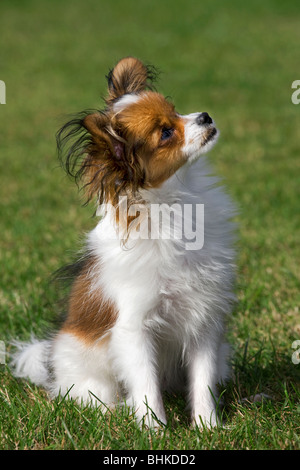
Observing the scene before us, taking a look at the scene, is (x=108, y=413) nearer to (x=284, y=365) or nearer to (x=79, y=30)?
(x=284, y=365)

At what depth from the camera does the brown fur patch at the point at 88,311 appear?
3574 mm

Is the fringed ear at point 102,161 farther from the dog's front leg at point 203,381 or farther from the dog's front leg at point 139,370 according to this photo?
the dog's front leg at point 203,381

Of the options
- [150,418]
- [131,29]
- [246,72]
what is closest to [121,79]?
[150,418]

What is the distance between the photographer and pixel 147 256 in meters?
3.44

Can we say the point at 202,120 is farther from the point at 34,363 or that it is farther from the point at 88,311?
the point at 34,363

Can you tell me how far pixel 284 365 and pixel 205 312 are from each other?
37.4 inches

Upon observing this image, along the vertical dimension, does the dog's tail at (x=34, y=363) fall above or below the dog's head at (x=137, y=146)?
below

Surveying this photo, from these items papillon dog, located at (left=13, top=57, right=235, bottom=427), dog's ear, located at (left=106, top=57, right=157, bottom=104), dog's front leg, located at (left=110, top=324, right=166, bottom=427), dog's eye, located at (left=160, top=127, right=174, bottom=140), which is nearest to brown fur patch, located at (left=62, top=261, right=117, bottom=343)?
papillon dog, located at (left=13, top=57, right=235, bottom=427)

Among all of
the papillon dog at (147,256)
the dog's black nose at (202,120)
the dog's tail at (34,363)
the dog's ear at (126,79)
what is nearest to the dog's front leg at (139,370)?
the papillon dog at (147,256)

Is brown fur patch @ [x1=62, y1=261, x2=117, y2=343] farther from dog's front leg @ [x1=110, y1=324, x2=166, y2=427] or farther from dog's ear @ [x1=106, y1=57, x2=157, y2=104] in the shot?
dog's ear @ [x1=106, y1=57, x2=157, y2=104]

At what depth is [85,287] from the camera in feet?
12.4

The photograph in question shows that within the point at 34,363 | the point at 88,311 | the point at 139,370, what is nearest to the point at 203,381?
the point at 139,370

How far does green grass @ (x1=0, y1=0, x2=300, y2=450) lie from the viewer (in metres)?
3.46
